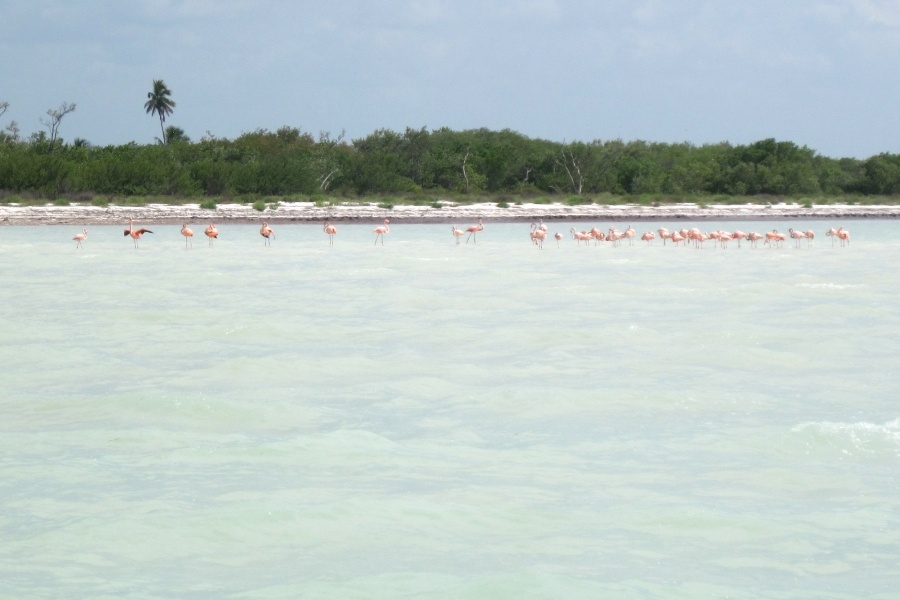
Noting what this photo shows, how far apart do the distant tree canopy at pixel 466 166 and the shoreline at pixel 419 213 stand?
523 cm

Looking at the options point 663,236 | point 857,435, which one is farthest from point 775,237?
point 857,435

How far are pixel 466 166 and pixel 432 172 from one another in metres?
1.64

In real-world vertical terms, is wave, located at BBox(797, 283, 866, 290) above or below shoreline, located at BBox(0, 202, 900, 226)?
below

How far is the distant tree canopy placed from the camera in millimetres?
47750

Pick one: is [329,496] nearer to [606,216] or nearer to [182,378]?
[182,378]

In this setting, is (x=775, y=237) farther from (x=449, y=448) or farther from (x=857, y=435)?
(x=449, y=448)

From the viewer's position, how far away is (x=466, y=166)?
2165 inches

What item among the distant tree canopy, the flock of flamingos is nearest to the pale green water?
the flock of flamingos

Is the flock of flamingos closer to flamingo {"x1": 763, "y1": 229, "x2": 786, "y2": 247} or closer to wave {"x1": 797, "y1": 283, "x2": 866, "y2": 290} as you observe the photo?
flamingo {"x1": 763, "y1": 229, "x2": 786, "y2": 247}

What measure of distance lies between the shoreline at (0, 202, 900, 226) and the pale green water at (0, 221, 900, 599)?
80.4 ft

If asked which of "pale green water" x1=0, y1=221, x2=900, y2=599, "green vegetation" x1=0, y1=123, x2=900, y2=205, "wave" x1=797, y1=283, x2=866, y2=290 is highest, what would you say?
"green vegetation" x1=0, y1=123, x2=900, y2=205

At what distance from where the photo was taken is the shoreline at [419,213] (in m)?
38.1

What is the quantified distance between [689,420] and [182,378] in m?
3.77

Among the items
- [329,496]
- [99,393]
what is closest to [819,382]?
[329,496]
